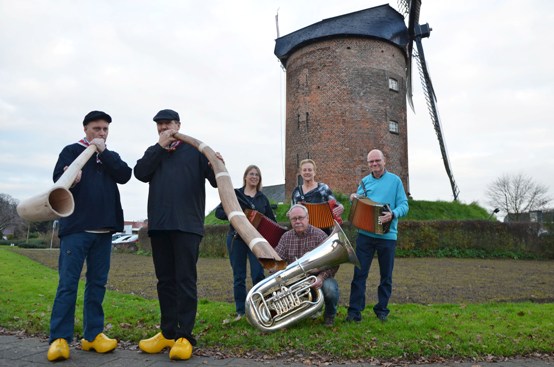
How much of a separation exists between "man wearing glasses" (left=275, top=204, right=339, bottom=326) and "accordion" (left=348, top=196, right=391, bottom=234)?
57cm

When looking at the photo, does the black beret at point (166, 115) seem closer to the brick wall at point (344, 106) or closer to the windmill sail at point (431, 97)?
the brick wall at point (344, 106)

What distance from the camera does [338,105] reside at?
22.9m

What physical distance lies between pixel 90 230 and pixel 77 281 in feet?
1.67

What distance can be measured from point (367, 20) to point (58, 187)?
73.5 ft

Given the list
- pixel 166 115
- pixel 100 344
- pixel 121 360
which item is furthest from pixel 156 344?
pixel 166 115

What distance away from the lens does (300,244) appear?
5363 millimetres

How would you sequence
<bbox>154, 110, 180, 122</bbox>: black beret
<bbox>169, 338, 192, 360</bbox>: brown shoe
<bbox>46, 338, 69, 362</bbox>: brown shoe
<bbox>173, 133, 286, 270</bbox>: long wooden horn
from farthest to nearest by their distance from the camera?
<bbox>154, 110, 180, 122</bbox>: black beret, <bbox>169, 338, 192, 360</bbox>: brown shoe, <bbox>46, 338, 69, 362</bbox>: brown shoe, <bbox>173, 133, 286, 270</bbox>: long wooden horn

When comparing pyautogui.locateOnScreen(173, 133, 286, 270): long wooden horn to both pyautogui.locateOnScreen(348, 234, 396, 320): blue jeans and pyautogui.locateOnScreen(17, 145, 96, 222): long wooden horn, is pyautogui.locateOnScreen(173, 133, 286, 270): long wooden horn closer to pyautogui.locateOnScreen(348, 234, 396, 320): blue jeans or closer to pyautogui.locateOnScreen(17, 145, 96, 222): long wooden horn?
pyautogui.locateOnScreen(17, 145, 96, 222): long wooden horn

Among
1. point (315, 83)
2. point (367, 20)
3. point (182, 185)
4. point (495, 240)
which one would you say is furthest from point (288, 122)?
point (182, 185)

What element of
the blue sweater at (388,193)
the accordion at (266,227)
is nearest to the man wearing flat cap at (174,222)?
the accordion at (266,227)

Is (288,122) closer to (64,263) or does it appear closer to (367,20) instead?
(367,20)

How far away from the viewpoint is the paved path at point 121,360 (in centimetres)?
402

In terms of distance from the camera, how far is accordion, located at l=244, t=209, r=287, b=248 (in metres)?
5.91

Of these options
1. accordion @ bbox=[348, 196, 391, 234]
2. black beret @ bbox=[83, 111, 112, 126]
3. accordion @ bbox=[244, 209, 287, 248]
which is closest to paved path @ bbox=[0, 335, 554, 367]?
accordion @ bbox=[348, 196, 391, 234]
